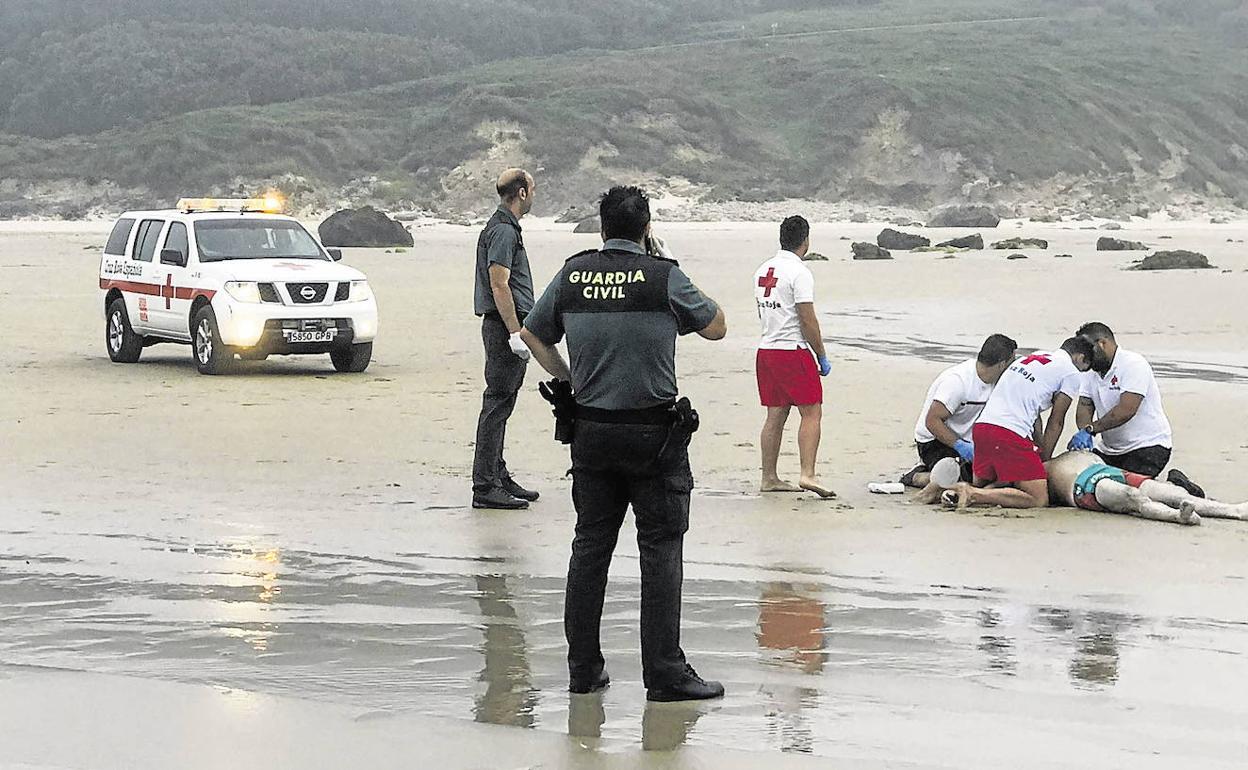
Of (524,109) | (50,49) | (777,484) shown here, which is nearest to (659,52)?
(524,109)

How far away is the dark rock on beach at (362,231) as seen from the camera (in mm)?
50062

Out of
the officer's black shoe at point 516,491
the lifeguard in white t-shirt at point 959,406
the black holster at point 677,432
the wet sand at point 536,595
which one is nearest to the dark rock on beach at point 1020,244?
the wet sand at point 536,595

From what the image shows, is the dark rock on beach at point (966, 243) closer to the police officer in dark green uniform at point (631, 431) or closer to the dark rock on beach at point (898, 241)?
the dark rock on beach at point (898, 241)

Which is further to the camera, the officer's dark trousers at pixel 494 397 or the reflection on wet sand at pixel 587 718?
the officer's dark trousers at pixel 494 397

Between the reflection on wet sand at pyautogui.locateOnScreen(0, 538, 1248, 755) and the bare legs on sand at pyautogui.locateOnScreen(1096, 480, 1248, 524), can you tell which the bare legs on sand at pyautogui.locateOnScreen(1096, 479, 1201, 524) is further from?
the reflection on wet sand at pyautogui.locateOnScreen(0, 538, 1248, 755)

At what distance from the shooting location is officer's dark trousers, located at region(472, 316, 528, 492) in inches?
401

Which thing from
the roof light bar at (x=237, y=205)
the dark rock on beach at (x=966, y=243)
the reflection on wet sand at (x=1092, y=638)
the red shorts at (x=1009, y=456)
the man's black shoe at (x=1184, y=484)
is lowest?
the reflection on wet sand at (x=1092, y=638)

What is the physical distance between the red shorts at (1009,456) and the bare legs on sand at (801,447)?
983 mm

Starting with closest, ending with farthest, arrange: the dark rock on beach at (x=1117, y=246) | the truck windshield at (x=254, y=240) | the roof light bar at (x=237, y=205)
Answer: the truck windshield at (x=254, y=240), the roof light bar at (x=237, y=205), the dark rock on beach at (x=1117, y=246)

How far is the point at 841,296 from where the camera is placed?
29.5 meters

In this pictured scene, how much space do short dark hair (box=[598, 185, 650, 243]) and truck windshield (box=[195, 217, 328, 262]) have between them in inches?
502

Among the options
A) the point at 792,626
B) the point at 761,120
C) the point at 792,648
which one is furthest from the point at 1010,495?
Result: the point at 761,120

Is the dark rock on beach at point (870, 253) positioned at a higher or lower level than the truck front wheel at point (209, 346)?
higher

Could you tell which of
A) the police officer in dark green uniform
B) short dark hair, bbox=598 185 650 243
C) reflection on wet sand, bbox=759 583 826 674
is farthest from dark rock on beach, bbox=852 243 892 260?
the police officer in dark green uniform
